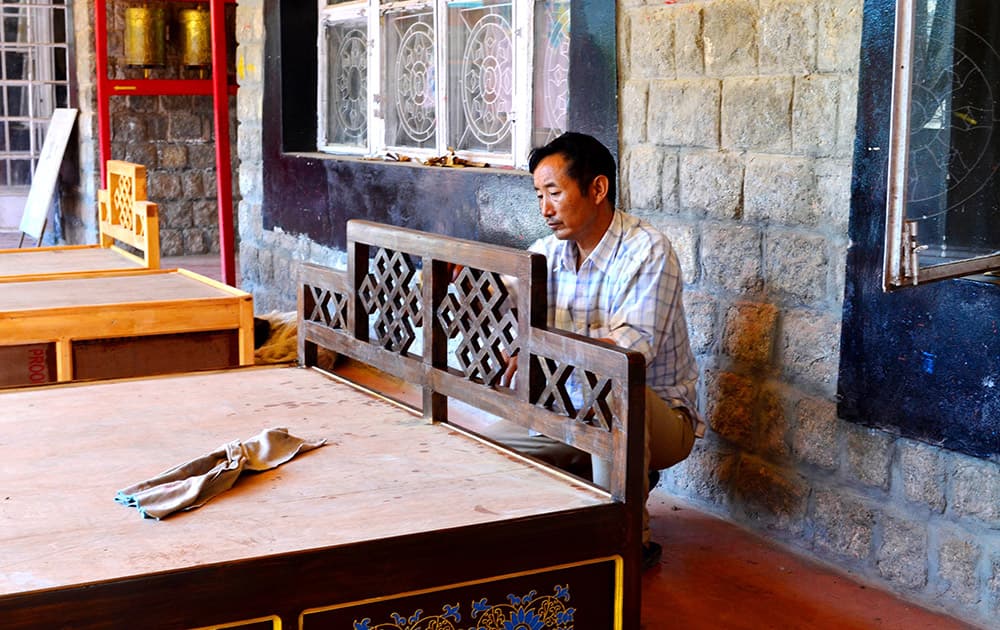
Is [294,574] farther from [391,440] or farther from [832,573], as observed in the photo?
[832,573]

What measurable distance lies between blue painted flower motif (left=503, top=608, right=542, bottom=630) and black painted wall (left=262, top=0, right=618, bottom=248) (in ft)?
7.62

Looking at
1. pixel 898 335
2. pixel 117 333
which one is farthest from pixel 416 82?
pixel 898 335

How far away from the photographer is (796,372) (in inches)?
134

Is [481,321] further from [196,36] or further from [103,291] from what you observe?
[196,36]

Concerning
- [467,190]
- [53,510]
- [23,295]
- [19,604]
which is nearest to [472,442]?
[53,510]

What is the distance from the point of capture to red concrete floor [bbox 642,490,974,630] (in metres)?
2.98

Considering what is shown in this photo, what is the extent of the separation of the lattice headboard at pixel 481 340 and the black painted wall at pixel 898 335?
3.96ft

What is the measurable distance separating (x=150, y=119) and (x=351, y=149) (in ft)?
13.5

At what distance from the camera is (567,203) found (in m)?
3.22

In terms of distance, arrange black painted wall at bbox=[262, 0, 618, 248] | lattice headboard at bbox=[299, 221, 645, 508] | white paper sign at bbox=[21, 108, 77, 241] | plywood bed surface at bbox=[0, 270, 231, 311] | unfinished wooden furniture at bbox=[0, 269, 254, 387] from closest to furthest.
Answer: lattice headboard at bbox=[299, 221, 645, 508] < unfinished wooden furniture at bbox=[0, 269, 254, 387] < plywood bed surface at bbox=[0, 270, 231, 311] < black painted wall at bbox=[262, 0, 618, 248] < white paper sign at bbox=[21, 108, 77, 241]

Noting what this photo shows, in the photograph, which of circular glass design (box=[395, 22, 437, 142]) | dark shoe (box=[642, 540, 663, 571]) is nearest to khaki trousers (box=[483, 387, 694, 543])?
dark shoe (box=[642, 540, 663, 571])

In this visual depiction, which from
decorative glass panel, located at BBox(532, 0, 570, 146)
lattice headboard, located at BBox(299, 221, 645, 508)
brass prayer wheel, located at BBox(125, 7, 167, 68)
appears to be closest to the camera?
lattice headboard, located at BBox(299, 221, 645, 508)

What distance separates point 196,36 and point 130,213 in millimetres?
4694

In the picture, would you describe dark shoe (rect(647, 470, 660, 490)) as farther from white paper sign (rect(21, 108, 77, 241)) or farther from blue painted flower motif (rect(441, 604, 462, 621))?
white paper sign (rect(21, 108, 77, 241))
